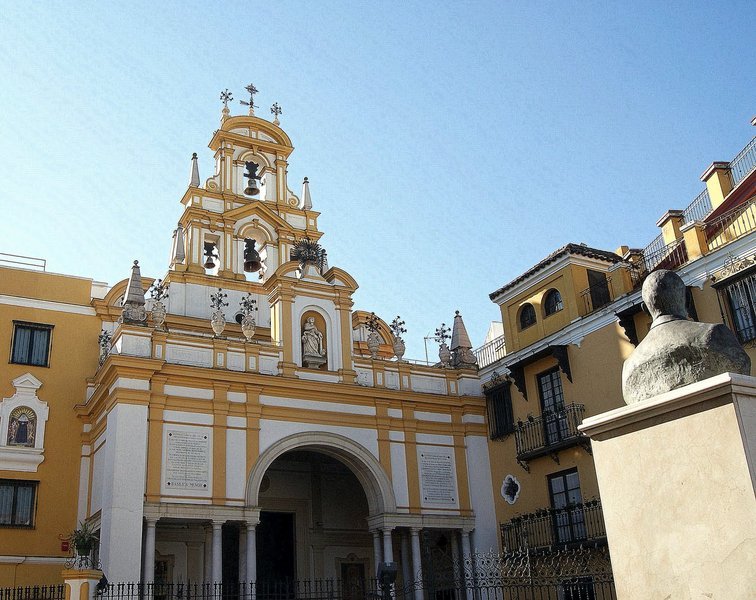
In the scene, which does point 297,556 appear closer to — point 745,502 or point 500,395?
point 500,395

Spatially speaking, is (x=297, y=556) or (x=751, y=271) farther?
(x=297, y=556)

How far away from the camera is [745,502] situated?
5.01 meters

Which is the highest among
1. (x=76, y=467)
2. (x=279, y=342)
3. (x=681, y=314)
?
(x=279, y=342)

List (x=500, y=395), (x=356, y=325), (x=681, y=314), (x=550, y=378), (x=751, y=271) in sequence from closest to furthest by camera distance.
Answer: (x=681, y=314) < (x=751, y=271) < (x=550, y=378) < (x=500, y=395) < (x=356, y=325)

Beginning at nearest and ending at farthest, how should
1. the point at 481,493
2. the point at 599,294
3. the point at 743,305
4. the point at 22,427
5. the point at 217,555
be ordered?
the point at 743,305 < the point at 217,555 < the point at 599,294 < the point at 22,427 < the point at 481,493

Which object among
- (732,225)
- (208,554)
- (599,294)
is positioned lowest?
(208,554)

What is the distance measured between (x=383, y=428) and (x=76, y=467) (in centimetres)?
841

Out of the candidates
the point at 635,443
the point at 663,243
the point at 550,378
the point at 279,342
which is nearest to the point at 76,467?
the point at 279,342

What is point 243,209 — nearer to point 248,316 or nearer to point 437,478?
point 248,316

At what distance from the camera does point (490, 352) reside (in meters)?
26.5

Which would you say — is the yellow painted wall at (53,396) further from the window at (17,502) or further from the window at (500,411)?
the window at (500,411)

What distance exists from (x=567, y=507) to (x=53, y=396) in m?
14.0

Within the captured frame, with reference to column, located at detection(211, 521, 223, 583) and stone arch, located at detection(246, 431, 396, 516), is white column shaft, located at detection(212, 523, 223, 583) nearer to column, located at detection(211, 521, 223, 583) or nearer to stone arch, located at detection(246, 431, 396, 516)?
column, located at detection(211, 521, 223, 583)

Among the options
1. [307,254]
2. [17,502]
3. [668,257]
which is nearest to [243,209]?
[307,254]
